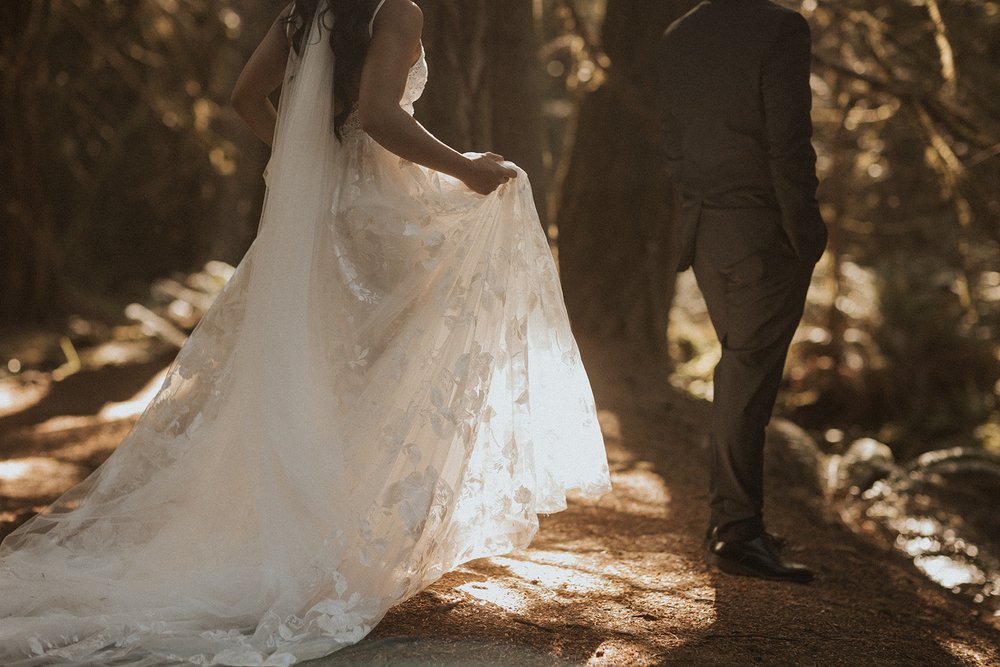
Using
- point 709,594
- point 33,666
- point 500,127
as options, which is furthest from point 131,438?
point 500,127

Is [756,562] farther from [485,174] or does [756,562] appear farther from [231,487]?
[231,487]

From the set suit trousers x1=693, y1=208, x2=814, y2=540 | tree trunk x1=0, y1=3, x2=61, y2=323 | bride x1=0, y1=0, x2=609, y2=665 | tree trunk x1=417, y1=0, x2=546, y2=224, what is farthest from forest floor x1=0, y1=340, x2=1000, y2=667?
tree trunk x1=0, y1=3, x2=61, y2=323

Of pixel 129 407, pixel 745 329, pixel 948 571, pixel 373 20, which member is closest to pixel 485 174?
pixel 373 20

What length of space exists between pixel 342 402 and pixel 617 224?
15.8ft

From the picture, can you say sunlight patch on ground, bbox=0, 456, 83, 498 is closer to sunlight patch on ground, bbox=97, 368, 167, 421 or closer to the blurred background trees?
sunlight patch on ground, bbox=97, 368, 167, 421

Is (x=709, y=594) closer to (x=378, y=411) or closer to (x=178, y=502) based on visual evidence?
(x=378, y=411)

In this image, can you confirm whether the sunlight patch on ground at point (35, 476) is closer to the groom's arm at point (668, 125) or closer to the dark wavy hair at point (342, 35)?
the dark wavy hair at point (342, 35)

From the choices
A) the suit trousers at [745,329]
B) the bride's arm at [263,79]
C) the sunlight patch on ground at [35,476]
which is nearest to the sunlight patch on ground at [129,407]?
the sunlight patch on ground at [35,476]

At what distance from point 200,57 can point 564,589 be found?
8605 mm

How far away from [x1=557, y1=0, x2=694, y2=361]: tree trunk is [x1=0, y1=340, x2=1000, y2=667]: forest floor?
6.46ft

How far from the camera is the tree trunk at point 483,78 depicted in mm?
4945

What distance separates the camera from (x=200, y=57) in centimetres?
1014

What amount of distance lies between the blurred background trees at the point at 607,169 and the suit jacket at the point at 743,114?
1449 millimetres

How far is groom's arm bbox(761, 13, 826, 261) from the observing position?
11.4 feet
